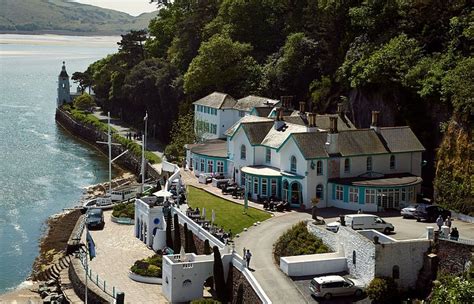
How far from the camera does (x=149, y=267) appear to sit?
4434cm

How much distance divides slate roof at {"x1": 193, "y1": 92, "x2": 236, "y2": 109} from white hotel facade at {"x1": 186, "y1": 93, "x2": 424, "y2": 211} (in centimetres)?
1229

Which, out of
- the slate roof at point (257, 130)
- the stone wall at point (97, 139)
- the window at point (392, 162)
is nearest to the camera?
the window at point (392, 162)

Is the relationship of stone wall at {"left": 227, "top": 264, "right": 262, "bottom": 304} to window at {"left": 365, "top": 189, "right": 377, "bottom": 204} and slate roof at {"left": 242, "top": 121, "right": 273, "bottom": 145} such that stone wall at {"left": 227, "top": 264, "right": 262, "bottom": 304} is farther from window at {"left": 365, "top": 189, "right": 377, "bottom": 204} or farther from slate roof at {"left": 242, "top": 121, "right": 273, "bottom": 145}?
slate roof at {"left": 242, "top": 121, "right": 273, "bottom": 145}

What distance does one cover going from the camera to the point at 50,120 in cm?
12344

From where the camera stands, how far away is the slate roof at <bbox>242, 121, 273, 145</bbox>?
5553 cm

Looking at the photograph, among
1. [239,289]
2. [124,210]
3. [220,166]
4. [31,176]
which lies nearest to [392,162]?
[220,166]

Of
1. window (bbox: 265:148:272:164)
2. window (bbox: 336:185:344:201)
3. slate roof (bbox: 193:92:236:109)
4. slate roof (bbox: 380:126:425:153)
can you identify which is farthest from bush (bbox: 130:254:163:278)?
slate roof (bbox: 193:92:236:109)

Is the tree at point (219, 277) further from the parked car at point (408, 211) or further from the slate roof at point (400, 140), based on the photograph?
the slate roof at point (400, 140)

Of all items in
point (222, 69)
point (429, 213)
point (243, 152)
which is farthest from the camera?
point (222, 69)

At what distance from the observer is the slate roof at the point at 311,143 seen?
162 ft

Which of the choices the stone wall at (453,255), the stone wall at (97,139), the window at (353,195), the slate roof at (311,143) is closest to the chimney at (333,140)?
the slate roof at (311,143)

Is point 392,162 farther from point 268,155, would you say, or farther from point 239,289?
point 239,289

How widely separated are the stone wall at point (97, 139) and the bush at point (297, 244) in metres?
29.3

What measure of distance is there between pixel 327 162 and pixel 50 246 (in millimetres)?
20837
